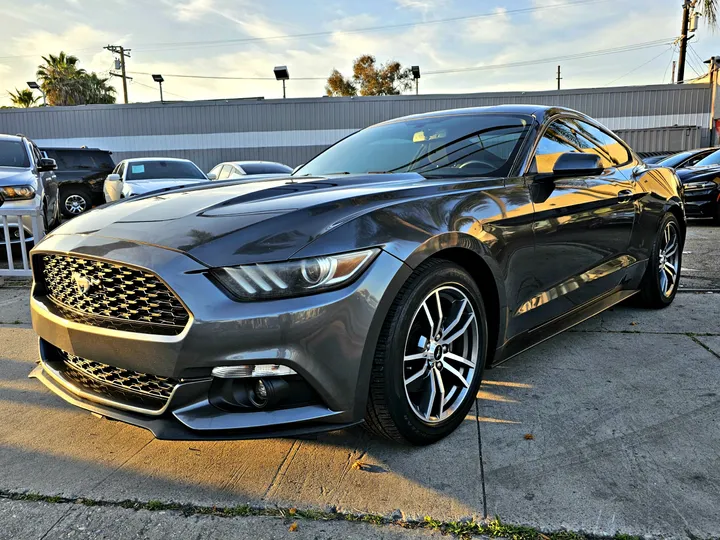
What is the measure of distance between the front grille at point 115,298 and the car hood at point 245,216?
0.14 metres

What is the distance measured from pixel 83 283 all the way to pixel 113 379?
1.30 feet

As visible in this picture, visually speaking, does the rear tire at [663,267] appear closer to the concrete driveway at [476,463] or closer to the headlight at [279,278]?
the concrete driveway at [476,463]

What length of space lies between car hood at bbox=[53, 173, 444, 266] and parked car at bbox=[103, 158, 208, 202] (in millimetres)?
7571

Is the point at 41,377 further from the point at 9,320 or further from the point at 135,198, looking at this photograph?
the point at 9,320

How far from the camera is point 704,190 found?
993cm

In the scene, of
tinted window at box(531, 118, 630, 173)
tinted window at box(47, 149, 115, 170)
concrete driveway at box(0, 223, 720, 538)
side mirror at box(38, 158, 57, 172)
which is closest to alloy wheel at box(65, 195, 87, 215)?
tinted window at box(47, 149, 115, 170)

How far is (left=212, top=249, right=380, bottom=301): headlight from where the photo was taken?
185 centimetres

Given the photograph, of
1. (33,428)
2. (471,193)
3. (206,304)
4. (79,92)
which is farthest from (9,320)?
(79,92)

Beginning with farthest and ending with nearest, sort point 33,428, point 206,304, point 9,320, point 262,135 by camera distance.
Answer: point 262,135
point 9,320
point 33,428
point 206,304

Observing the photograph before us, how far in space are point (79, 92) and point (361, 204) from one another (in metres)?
47.2

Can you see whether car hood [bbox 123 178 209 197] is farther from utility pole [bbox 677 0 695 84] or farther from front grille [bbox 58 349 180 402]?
utility pole [bbox 677 0 695 84]

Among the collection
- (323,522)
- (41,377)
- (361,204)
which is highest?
(361,204)

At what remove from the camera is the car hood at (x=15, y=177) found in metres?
6.44

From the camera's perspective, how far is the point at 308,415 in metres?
1.91
